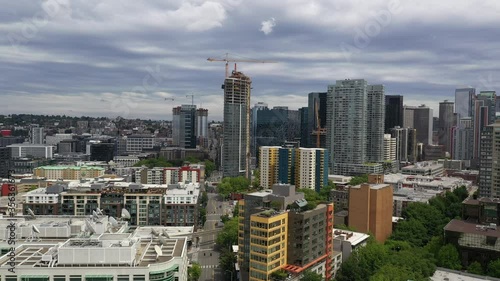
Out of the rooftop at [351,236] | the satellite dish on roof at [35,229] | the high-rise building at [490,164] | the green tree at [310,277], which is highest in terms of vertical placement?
the high-rise building at [490,164]

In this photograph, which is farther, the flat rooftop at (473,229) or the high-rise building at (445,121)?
the high-rise building at (445,121)

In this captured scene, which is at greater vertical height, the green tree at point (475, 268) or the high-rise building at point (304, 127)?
the high-rise building at point (304, 127)

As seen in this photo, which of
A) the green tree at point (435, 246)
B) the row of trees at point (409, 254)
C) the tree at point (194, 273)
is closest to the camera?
the row of trees at point (409, 254)

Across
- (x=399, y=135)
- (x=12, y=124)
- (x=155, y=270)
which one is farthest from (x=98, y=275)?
(x=12, y=124)

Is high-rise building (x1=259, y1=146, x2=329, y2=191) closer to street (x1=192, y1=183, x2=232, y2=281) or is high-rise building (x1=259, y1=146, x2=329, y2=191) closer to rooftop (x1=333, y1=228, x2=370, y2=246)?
street (x1=192, y1=183, x2=232, y2=281)

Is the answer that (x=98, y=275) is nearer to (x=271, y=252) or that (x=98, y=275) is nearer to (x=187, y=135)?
(x=271, y=252)

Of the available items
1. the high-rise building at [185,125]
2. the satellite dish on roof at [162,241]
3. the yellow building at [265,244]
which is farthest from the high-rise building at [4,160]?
the yellow building at [265,244]

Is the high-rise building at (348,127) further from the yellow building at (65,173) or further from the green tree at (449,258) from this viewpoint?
the green tree at (449,258)
